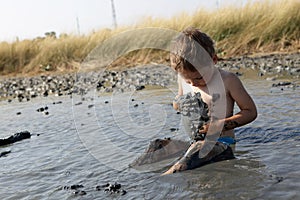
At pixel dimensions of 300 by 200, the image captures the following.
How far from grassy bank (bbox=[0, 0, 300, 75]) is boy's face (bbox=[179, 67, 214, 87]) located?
11863 mm

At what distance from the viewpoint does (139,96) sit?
10.5 meters

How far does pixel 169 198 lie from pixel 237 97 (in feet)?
4.49

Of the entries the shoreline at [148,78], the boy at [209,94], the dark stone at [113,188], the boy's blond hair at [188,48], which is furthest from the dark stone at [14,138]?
the shoreline at [148,78]

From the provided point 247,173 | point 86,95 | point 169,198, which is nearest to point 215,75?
point 247,173

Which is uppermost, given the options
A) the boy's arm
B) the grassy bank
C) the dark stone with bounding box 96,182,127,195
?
the grassy bank

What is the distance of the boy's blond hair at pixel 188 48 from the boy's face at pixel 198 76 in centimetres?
6

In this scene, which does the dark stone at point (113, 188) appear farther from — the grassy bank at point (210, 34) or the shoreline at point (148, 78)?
the grassy bank at point (210, 34)

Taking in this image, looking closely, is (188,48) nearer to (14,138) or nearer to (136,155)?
(136,155)

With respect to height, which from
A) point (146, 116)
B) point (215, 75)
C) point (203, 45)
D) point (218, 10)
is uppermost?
point (218, 10)

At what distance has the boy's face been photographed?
4.27 meters

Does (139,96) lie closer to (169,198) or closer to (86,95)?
(86,95)

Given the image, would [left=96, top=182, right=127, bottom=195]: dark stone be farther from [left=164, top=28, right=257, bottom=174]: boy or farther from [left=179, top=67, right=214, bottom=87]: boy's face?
[left=179, top=67, right=214, bottom=87]: boy's face

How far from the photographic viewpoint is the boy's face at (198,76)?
168 inches

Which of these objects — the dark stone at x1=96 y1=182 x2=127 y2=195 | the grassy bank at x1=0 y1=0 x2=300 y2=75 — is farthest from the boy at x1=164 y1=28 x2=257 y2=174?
the grassy bank at x1=0 y1=0 x2=300 y2=75
